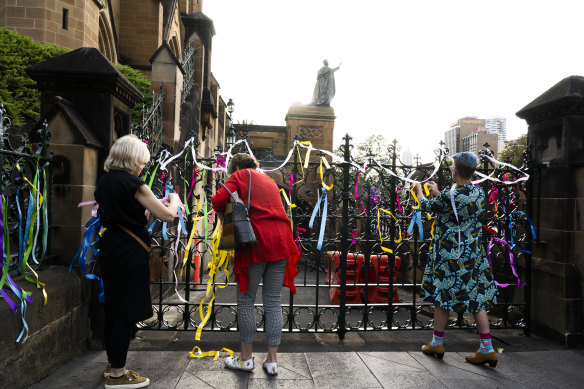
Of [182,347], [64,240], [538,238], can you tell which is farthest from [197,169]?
[538,238]

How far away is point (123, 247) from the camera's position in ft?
9.28

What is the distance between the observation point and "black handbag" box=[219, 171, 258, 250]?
3.05 metres

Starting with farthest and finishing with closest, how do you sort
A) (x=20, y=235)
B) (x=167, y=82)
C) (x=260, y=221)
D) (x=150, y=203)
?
(x=167, y=82) < (x=260, y=221) < (x=20, y=235) < (x=150, y=203)

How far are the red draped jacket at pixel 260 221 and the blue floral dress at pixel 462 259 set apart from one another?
1.47 meters

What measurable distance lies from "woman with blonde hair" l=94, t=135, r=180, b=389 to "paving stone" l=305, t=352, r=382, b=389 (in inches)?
60.9

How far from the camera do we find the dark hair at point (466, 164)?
362cm

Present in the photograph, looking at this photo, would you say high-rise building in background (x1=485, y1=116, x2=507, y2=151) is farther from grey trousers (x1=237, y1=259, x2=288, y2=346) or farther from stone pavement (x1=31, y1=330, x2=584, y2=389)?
grey trousers (x1=237, y1=259, x2=288, y2=346)

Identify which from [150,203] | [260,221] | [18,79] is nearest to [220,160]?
[260,221]

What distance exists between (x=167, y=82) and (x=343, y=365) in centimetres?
673

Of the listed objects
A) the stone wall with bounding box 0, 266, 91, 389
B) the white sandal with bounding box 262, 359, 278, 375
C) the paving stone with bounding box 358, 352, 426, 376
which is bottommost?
the paving stone with bounding box 358, 352, 426, 376

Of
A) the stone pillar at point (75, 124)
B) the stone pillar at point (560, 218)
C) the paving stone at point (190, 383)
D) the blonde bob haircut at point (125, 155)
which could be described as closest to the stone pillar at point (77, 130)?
the stone pillar at point (75, 124)

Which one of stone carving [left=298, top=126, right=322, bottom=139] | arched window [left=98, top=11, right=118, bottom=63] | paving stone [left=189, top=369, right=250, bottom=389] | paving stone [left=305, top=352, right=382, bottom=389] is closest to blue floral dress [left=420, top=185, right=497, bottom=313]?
paving stone [left=305, top=352, right=382, bottom=389]

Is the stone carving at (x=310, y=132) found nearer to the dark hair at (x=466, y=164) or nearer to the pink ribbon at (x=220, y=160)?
the pink ribbon at (x=220, y=160)

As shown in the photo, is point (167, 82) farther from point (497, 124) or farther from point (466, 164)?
point (497, 124)
